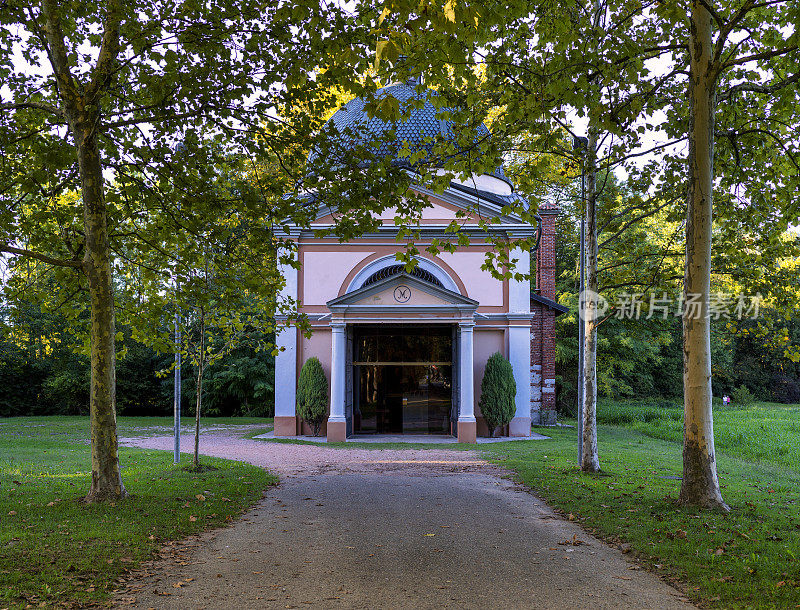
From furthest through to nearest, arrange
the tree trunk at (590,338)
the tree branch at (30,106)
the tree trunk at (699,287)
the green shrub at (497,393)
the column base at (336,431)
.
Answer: the green shrub at (497,393) < the column base at (336,431) < the tree trunk at (590,338) < the tree trunk at (699,287) < the tree branch at (30,106)

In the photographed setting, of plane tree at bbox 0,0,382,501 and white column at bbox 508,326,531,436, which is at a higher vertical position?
plane tree at bbox 0,0,382,501

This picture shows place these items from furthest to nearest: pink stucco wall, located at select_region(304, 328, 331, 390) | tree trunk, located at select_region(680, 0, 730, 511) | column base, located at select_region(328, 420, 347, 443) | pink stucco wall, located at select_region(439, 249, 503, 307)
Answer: pink stucco wall, located at select_region(439, 249, 503, 307) → pink stucco wall, located at select_region(304, 328, 331, 390) → column base, located at select_region(328, 420, 347, 443) → tree trunk, located at select_region(680, 0, 730, 511)

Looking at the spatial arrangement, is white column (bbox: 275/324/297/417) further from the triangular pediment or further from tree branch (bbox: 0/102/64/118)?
tree branch (bbox: 0/102/64/118)

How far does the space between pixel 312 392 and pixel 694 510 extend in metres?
14.7

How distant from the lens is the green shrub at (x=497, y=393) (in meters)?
21.9

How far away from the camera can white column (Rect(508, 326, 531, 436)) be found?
2280 cm

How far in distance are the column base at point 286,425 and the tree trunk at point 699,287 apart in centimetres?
1538

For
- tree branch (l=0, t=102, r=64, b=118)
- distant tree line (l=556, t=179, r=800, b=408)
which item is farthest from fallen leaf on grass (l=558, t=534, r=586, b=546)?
tree branch (l=0, t=102, r=64, b=118)

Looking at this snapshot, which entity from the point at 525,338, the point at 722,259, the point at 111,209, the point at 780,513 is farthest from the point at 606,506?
the point at 525,338

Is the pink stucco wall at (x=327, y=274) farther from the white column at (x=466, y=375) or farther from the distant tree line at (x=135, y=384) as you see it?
the distant tree line at (x=135, y=384)

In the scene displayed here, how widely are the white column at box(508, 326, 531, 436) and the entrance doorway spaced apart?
2193 mm

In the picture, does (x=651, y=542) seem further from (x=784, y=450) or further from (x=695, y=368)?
(x=784, y=450)

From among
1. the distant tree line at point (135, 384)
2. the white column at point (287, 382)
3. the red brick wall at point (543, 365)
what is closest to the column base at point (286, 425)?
the white column at point (287, 382)

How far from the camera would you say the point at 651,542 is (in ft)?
23.5
